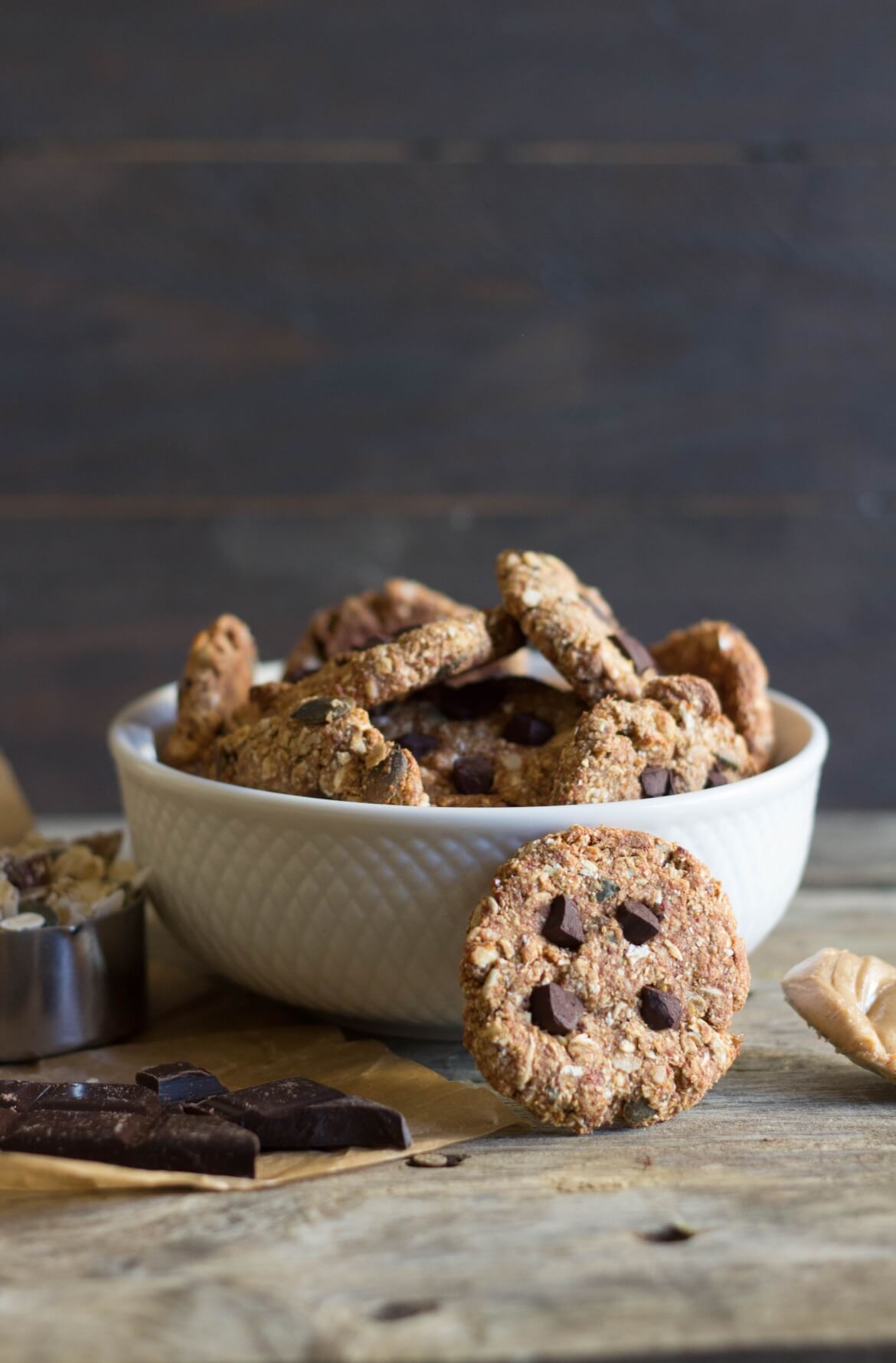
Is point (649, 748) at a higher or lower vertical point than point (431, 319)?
lower

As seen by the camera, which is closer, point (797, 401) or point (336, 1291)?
point (336, 1291)

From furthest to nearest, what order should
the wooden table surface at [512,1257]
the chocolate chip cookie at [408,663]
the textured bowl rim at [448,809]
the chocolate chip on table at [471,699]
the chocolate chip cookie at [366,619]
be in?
the chocolate chip cookie at [366,619] < the chocolate chip on table at [471,699] < the chocolate chip cookie at [408,663] < the textured bowl rim at [448,809] < the wooden table surface at [512,1257]

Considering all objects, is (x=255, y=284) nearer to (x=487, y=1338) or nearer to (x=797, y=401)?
(x=797, y=401)

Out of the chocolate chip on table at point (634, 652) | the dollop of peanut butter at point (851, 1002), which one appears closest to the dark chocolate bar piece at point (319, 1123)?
the dollop of peanut butter at point (851, 1002)

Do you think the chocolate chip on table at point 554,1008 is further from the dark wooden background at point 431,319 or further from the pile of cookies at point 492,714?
the dark wooden background at point 431,319

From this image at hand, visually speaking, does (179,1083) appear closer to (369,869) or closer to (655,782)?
(369,869)

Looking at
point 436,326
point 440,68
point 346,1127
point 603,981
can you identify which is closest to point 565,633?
point 603,981

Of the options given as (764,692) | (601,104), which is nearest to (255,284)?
(601,104)
